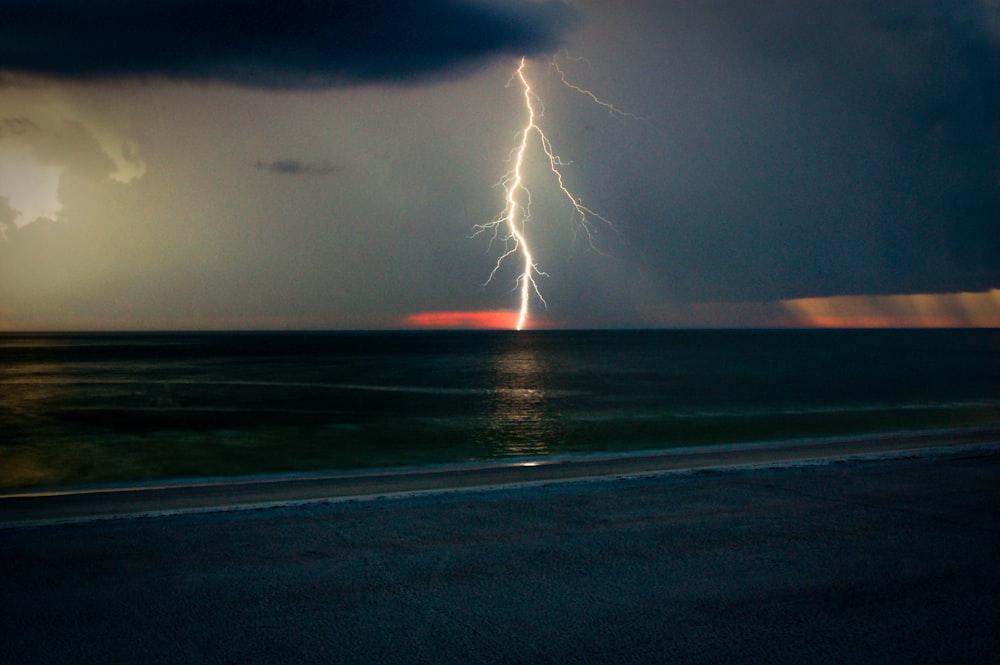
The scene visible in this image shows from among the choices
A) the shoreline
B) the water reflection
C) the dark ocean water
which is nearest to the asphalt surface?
the shoreline

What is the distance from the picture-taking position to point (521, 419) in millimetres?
29016

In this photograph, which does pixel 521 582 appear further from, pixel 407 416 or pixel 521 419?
pixel 407 416

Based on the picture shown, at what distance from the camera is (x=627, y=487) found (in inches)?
358

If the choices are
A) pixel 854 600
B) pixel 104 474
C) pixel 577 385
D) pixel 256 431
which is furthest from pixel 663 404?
pixel 854 600

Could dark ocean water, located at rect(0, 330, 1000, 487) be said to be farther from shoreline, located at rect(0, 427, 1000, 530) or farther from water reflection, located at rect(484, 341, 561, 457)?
shoreline, located at rect(0, 427, 1000, 530)

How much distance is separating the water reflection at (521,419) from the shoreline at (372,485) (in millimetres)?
7545

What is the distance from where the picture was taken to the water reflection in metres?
21.5

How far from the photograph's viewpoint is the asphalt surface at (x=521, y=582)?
4.37 m

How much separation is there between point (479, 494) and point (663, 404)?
26.6 meters

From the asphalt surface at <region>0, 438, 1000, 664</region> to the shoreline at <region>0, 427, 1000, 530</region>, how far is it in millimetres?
680

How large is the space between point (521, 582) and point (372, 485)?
505cm

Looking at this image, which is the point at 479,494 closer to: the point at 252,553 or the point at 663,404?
the point at 252,553

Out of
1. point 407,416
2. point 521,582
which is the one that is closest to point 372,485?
point 521,582

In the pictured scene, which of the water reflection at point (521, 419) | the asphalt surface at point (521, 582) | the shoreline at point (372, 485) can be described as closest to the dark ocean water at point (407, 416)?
the water reflection at point (521, 419)
